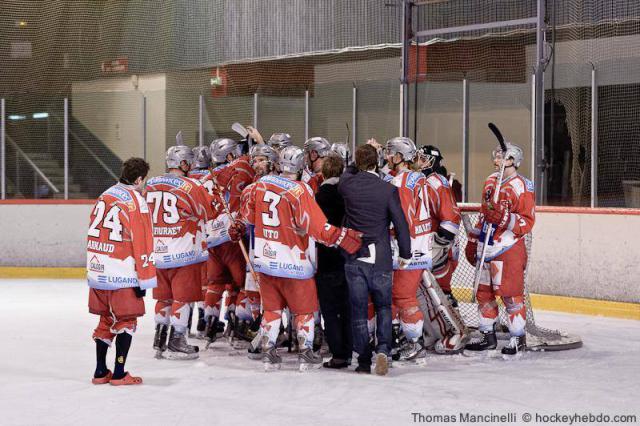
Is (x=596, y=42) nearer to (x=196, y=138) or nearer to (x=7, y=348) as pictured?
(x=196, y=138)

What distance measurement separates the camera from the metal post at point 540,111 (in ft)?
33.2

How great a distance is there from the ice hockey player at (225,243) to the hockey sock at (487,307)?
1.68 metres

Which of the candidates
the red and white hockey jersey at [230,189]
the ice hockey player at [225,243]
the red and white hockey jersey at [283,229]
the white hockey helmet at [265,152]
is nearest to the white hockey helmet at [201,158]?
the ice hockey player at [225,243]

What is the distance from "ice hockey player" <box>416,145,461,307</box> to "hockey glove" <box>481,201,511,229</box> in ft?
0.73

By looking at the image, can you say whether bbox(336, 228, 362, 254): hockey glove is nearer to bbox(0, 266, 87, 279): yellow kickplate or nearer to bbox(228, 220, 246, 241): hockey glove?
bbox(228, 220, 246, 241): hockey glove

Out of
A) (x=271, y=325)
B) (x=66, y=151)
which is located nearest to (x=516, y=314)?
(x=271, y=325)

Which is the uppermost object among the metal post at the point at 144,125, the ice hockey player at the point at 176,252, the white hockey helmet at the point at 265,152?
the metal post at the point at 144,125

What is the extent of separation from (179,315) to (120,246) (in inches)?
47.6

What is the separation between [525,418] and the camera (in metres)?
5.46

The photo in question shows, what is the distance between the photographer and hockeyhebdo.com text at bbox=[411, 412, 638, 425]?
5395 millimetres

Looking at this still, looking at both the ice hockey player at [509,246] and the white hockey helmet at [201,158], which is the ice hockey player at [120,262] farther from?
the ice hockey player at [509,246]

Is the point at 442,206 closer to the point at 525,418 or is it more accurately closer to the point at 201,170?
the point at 201,170

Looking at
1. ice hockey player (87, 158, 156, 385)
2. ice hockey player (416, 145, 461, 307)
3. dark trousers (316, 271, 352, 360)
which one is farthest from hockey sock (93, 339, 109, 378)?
ice hockey player (416, 145, 461, 307)

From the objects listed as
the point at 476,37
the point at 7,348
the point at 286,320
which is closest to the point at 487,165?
the point at 476,37
